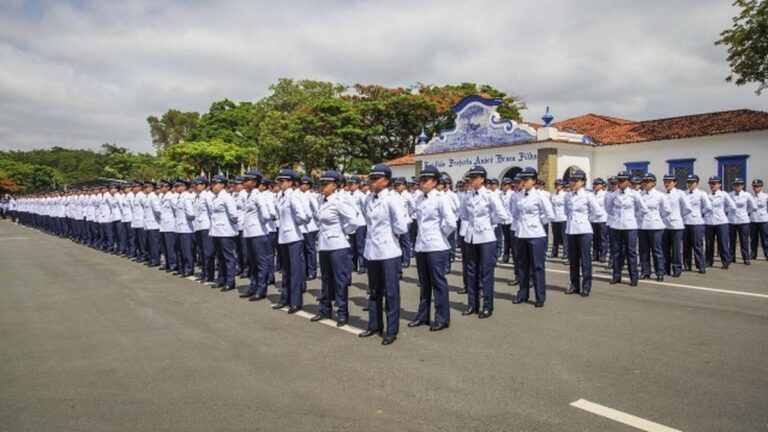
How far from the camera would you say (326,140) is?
1300 inches

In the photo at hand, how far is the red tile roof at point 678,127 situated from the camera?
20.4 metres

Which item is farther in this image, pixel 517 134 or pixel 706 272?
pixel 517 134

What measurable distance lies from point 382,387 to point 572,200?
536 centimetres

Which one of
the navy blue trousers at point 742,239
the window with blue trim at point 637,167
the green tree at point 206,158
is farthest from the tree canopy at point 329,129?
the navy blue trousers at point 742,239

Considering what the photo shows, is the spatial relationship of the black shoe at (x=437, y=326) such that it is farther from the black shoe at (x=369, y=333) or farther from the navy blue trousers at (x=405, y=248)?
the navy blue trousers at (x=405, y=248)

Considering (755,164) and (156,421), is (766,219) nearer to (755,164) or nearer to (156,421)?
(755,164)

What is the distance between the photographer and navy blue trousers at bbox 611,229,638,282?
8.84m

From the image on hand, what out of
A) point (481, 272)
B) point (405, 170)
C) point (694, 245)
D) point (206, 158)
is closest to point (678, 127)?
point (694, 245)

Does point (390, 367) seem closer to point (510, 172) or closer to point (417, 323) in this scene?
point (417, 323)

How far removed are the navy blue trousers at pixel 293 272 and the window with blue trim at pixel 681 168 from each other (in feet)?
64.2

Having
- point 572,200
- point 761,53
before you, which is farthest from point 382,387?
point 761,53

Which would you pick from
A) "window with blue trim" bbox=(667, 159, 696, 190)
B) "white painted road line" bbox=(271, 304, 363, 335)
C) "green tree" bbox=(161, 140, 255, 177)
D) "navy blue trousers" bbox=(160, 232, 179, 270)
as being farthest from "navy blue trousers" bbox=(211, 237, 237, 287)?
"green tree" bbox=(161, 140, 255, 177)

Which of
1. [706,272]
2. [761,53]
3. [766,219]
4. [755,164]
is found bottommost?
[706,272]

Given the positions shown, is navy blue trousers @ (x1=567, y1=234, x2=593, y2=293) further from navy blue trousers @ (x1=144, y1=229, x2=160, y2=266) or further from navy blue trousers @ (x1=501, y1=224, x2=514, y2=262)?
navy blue trousers @ (x1=144, y1=229, x2=160, y2=266)
